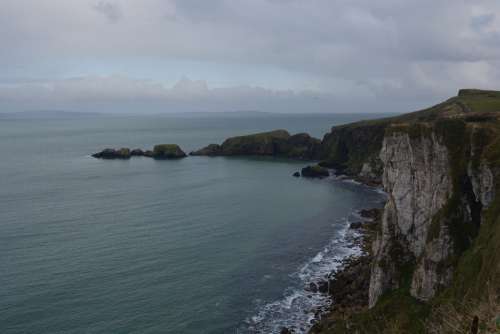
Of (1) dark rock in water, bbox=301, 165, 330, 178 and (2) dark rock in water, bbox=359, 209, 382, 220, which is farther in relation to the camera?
(1) dark rock in water, bbox=301, 165, 330, 178

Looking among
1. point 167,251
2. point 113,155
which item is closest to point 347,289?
point 167,251

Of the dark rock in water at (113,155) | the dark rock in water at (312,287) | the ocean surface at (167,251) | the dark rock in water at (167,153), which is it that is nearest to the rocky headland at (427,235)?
Answer: the dark rock in water at (312,287)

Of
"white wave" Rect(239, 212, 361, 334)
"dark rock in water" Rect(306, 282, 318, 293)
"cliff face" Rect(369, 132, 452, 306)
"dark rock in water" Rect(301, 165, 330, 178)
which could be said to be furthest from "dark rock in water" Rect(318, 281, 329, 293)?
"dark rock in water" Rect(301, 165, 330, 178)

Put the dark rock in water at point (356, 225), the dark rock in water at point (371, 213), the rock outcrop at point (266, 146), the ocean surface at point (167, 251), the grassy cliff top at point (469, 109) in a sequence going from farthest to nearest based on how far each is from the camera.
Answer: the rock outcrop at point (266, 146), the dark rock in water at point (371, 213), the dark rock in water at point (356, 225), the grassy cliff top at point (469, 109), the ocean surface at point (167, 251)

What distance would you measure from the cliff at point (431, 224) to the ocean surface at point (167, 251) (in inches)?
386

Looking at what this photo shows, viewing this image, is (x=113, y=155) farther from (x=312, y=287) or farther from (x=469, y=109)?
(x=312, y=287)

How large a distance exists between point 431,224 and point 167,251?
36123 millimetres

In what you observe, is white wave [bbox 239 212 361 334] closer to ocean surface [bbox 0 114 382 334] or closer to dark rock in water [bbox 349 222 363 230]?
ocean surface [bbox 0 114 382 334]

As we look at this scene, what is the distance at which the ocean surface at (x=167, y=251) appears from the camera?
48.2m

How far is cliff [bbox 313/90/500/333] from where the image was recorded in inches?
1501

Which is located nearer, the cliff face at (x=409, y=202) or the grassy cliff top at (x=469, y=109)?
the cliff face at (x=409, y=202)

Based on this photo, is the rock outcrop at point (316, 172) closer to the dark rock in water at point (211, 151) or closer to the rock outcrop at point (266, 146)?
the rock outcrop at point (266, 146)

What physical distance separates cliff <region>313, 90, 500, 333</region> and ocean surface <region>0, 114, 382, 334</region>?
9.80 metres

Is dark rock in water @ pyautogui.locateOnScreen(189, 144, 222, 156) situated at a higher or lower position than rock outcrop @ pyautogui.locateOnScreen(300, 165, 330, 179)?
higher
